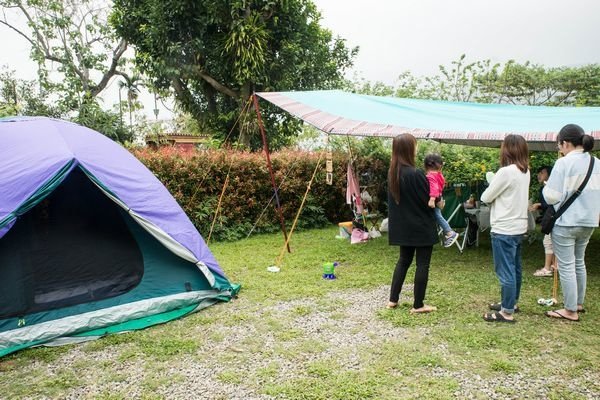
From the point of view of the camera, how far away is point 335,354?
3.07m

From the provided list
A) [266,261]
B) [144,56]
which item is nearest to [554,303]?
[266,261]

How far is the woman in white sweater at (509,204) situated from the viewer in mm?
3240

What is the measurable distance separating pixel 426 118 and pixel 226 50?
6.47 m

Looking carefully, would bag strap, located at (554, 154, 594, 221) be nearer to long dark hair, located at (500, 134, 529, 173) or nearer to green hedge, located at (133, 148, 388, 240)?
long dark hair, located at (500, 134, 529, 173)

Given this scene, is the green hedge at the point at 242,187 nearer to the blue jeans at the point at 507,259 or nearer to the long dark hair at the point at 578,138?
the blue jeans at the point at 507,259

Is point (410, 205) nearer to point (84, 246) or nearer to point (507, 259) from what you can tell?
point (507, 259)

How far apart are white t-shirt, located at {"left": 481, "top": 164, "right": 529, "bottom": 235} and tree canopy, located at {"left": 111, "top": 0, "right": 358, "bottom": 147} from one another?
7.86m

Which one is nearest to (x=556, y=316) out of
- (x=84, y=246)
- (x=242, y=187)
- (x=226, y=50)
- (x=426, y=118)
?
(x=426, y=118)

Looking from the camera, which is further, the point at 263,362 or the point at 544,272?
the point at 544,272

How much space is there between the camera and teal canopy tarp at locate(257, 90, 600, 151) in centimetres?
458

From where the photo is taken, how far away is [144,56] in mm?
10922

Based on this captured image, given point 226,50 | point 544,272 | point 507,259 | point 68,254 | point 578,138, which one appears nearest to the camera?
point 578,138

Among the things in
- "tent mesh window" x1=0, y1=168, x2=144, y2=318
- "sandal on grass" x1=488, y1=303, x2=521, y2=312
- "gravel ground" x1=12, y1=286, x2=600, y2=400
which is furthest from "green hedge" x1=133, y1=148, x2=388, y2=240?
"sandal on grass" x1=488, y1=303, x2=521, y2=312

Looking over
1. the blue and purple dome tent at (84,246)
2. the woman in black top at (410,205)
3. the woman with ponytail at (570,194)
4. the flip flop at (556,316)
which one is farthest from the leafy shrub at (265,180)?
the woman in black top at (410,205)
